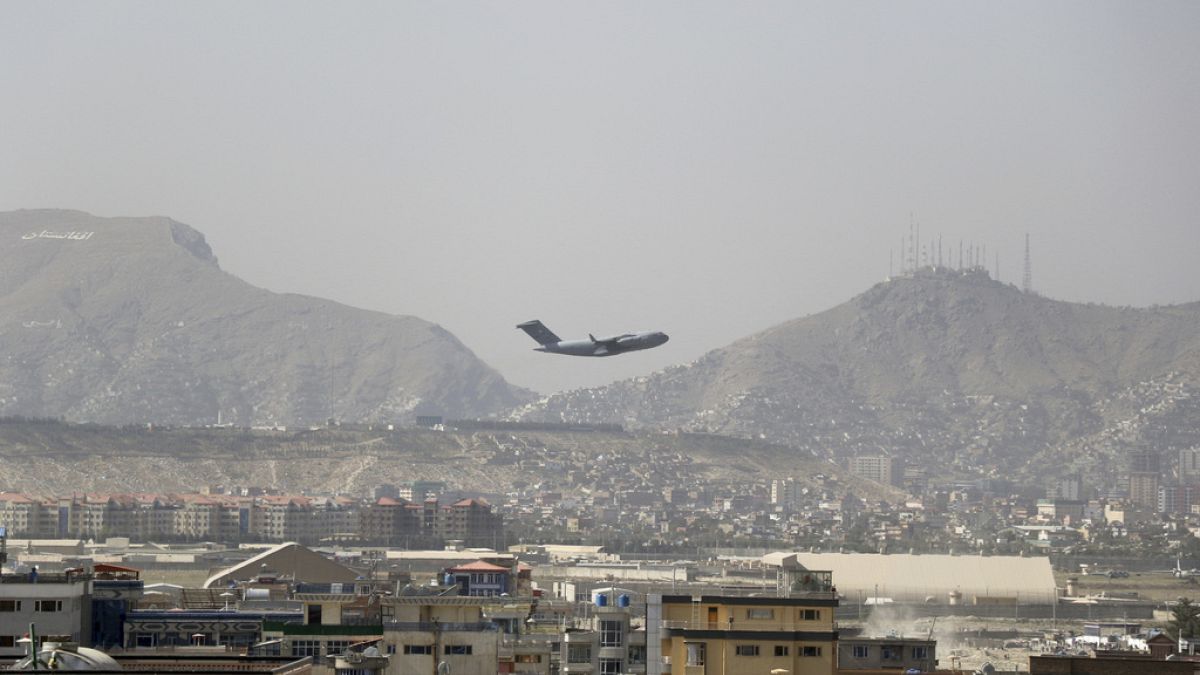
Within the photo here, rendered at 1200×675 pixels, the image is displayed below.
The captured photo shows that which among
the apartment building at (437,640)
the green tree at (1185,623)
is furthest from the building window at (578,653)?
the green tree at (1185,623)

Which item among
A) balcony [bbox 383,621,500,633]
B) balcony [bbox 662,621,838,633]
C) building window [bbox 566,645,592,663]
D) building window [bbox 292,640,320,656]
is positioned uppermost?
balcony [bbox 662,621,838,633]

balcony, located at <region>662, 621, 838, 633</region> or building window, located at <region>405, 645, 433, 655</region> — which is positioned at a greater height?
balcony, located at <region>662, 621, 838, 633</region>

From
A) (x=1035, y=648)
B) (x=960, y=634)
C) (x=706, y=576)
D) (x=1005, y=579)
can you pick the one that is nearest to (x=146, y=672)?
(x=1035, y=648)

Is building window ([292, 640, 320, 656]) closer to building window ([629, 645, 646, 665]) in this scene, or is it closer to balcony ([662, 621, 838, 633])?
balcony ([662, 621, 838, 633])

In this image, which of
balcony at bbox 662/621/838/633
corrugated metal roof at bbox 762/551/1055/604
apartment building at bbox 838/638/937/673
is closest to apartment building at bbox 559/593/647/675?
apartment building at bbox 838/638/937/673

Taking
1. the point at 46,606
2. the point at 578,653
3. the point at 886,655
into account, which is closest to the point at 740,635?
the point at 46,606

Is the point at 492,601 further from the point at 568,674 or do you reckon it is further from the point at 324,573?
the point at 324,573

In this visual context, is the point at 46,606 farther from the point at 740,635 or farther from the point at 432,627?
the point at 740,635
